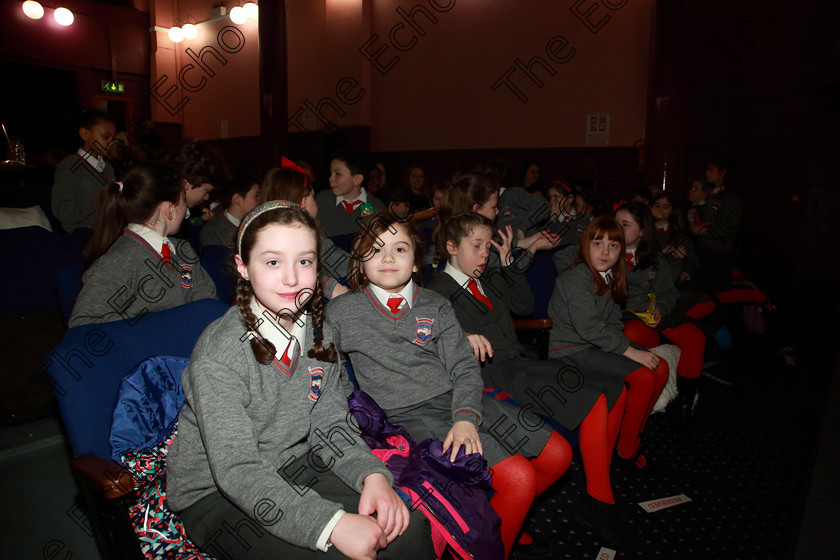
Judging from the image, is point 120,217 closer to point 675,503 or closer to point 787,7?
point 675,503

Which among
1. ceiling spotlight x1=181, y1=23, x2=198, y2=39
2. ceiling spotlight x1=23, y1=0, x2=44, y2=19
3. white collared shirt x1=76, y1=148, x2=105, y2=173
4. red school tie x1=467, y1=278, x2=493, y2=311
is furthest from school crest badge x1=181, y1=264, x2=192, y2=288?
ceiling spotlight x1=181, y1=23, x2=198, y2=39

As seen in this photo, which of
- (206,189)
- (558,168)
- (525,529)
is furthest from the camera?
(558,168)

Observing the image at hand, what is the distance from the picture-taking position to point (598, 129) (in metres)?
5.88

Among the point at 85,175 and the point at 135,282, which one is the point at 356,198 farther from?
the point at 135,282

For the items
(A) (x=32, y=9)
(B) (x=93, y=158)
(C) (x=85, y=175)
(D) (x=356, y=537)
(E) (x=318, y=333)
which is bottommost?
(D) (x=356, y=537)

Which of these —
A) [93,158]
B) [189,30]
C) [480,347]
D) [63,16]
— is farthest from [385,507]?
[189,30]

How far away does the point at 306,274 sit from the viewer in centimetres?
133

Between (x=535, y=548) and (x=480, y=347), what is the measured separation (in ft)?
2.40

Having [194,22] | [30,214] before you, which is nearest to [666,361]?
[30,214]

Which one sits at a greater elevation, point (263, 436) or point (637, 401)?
point (263, 436)

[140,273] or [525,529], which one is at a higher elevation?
[140,273]

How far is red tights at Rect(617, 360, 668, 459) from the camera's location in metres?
2.31

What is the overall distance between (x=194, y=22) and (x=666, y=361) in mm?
10875

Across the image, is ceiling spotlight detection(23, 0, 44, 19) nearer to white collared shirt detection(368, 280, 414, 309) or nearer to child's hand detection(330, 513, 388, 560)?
white collared shirt detection(368, 280, 414, 309)
